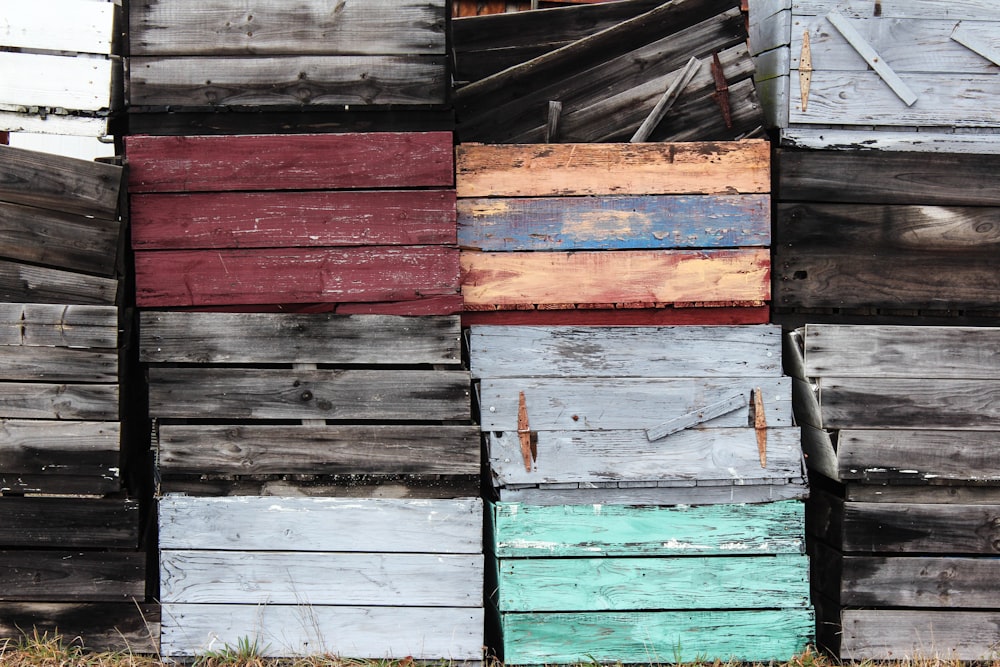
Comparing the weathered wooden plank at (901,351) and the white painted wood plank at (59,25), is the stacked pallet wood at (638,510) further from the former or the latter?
the white painted wood plank at (59,25)

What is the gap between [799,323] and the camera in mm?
3719

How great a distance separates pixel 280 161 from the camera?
3.53 metres

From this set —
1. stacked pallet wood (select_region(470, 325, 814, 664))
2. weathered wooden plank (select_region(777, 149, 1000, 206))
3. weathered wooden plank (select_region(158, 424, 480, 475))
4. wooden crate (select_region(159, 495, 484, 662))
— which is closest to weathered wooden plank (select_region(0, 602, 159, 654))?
wooden crate (select_region(159, 495, 484, 662))

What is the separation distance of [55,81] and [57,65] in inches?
2.5

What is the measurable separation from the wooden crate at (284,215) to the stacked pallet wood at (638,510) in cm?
55

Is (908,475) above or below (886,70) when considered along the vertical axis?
below

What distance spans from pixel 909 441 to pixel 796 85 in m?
1.54

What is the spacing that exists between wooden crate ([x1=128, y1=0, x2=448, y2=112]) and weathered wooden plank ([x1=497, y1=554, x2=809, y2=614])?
1.95 m

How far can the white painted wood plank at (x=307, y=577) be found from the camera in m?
3.53

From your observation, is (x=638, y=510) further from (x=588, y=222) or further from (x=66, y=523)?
(x=66, y=523)

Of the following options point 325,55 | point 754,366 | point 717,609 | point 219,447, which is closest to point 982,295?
point 754,366

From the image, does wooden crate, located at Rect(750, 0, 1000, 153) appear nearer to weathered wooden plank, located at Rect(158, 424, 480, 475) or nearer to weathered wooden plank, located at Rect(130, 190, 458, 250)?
weathered wooden plank, located at Rect(130, 190, 458, 250)

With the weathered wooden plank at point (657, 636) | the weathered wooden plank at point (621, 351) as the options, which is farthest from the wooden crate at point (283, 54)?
the weathered wooden plank at point (657, 636)

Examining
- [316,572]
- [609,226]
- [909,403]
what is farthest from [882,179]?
[316,572]
